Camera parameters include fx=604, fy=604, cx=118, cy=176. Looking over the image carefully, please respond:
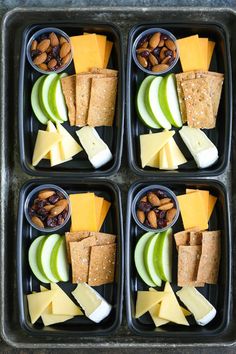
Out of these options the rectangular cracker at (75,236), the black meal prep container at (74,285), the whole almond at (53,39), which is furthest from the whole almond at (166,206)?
the whole almond at (53,39)

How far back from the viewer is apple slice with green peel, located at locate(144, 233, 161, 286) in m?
1.79

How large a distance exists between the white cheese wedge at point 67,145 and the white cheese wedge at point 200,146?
0.32 meters

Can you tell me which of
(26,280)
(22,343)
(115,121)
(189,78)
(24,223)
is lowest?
(22,343)

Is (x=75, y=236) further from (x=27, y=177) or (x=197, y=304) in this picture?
(x=197, y=304)

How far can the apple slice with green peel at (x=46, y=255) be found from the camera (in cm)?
179

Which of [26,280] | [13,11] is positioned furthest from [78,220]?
[13,11]

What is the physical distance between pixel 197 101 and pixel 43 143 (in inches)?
18.8

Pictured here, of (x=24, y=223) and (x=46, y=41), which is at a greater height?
(x=46, y=41)

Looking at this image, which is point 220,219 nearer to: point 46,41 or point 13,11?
point 46,41

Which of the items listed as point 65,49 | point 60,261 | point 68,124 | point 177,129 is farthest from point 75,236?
point 65,49

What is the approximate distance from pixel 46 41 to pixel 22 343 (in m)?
0.91

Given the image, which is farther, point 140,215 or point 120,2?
point 120,2

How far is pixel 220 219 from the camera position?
72.4 inches

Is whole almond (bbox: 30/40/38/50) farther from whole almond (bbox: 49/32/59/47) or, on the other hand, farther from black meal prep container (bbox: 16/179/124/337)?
black meal prep container (bbox: 16/179/124/337)
